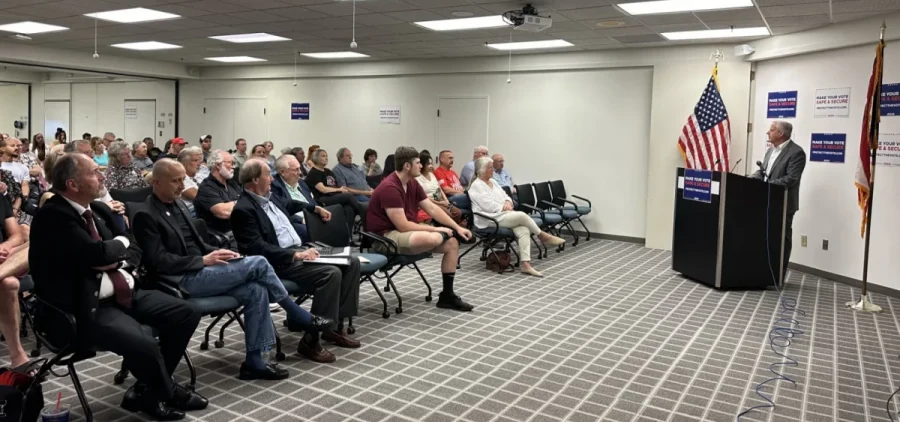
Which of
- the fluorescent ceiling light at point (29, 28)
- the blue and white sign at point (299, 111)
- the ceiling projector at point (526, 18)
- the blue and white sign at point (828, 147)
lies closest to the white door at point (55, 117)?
the blue and white sign at point (299, 111)

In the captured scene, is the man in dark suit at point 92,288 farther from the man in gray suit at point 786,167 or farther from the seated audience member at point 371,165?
Answer: the seated audience member at point 371,165

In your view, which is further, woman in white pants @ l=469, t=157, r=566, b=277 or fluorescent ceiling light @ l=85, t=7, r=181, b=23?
fluorescent ceiling light @ l=85, t=7, r=181, b=23

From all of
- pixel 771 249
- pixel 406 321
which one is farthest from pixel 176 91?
pixel 771 249

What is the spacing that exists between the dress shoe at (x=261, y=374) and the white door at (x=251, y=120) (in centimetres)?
1084

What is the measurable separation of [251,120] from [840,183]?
36.2 feet

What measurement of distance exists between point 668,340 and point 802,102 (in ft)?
15.2

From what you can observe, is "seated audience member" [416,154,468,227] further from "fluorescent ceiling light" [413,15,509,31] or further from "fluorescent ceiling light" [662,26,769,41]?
"fluorescent ceiling light" [662,26,769,41]

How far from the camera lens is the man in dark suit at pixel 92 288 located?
9.63 ft

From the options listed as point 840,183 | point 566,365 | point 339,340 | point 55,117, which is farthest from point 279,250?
point 55,117

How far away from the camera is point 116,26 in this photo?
9.15 m

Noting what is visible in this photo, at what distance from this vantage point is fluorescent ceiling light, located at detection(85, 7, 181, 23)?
8070 mm

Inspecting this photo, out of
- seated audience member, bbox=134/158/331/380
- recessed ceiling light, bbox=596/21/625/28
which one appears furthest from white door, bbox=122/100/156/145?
seated audience member, bbox=134/158/331/380

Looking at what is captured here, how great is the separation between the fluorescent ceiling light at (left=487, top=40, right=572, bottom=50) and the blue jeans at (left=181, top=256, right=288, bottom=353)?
6.79 meters

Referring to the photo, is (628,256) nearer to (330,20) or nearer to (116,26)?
(330,20)
